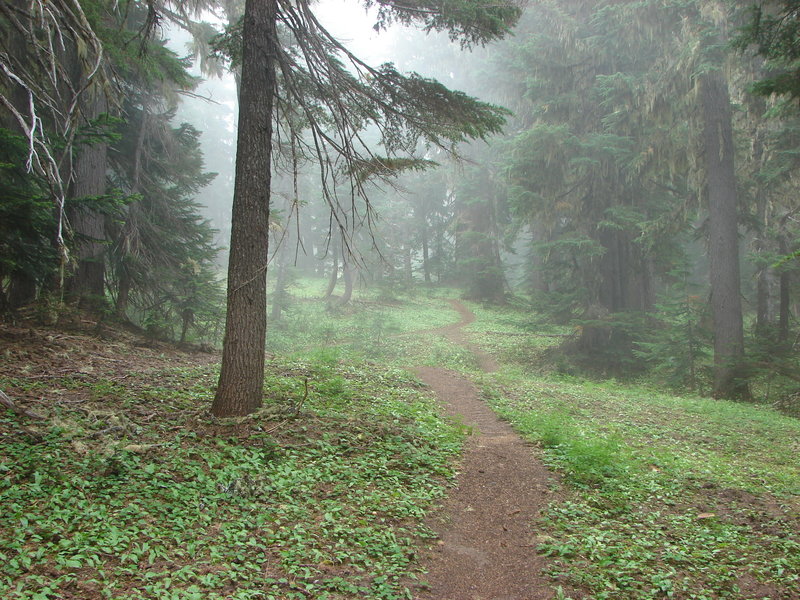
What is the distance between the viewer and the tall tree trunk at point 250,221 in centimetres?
608

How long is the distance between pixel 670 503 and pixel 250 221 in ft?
19.4

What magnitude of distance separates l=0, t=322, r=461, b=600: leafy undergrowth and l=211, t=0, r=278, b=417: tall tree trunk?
0.51 metres

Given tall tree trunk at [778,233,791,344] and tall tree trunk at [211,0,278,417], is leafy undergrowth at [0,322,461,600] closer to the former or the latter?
tall tree trunk at [211,0,278,417]

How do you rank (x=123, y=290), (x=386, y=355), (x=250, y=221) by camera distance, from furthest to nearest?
(x=386, y=355) < (x=123, y=290) < (x=250, y=221)

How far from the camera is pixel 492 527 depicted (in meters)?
5.00

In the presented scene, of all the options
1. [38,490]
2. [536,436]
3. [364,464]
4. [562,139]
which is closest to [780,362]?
[536,436]

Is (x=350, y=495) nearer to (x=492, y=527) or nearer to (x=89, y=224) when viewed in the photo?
(x=492, y=527)

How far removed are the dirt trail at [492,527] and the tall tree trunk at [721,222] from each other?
9.17 m

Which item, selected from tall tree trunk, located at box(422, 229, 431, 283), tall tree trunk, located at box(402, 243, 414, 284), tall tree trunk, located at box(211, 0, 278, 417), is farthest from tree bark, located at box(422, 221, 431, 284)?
tall tree trunk, located at box(211, 0, 278, 417)

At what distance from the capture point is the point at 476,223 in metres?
33.0

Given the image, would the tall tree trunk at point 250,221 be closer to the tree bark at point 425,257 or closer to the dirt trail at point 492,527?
the dirt trail at point 492,527

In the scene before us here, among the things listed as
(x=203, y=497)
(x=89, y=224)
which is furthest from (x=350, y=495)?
(x=89, y=224)

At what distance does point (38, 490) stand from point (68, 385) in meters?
3.21

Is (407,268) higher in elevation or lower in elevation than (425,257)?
lower
